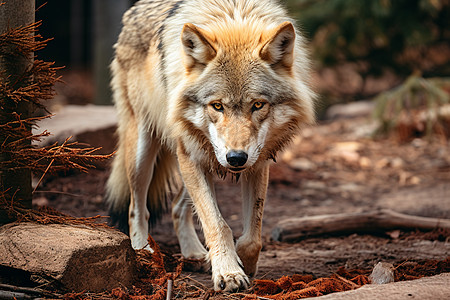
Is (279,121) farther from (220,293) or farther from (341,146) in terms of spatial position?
(341,146)

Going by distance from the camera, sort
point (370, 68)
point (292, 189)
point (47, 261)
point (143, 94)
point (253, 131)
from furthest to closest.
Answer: point (370, 68), point (292, 189), point (143, 94), point (253, 131), point (47, 261)

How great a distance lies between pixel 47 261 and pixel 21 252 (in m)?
0.17

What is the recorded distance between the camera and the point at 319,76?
11.7 meters

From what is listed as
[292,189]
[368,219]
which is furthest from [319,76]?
[368,219]

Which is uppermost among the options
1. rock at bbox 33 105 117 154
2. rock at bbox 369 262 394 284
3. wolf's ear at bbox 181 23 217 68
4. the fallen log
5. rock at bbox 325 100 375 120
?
wolf's ear at bbox 181 23 217 68

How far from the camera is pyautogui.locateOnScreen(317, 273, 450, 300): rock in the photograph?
8.49 feet

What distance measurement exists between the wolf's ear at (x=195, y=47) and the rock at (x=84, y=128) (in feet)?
8.60

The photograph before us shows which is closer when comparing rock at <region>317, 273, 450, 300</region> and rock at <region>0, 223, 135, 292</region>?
rock at <region>317, 273, 450, 300</region>

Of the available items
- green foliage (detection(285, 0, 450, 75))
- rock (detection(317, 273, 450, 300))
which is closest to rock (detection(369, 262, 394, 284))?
rock (detection(317, 273, 450, 300))

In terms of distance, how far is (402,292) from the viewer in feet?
8.64

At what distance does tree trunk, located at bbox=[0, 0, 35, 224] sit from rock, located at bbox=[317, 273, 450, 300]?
1.91 m

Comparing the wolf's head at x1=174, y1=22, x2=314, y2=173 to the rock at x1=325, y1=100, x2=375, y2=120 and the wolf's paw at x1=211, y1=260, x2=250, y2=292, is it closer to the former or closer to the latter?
the wolf's paw at x1=211, y1=260, x2=250, y2=292

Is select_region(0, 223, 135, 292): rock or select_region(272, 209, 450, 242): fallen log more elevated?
select_region(0, 223, 135, 292): rock

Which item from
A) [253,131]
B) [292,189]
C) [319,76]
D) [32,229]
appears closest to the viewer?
[32,229]
